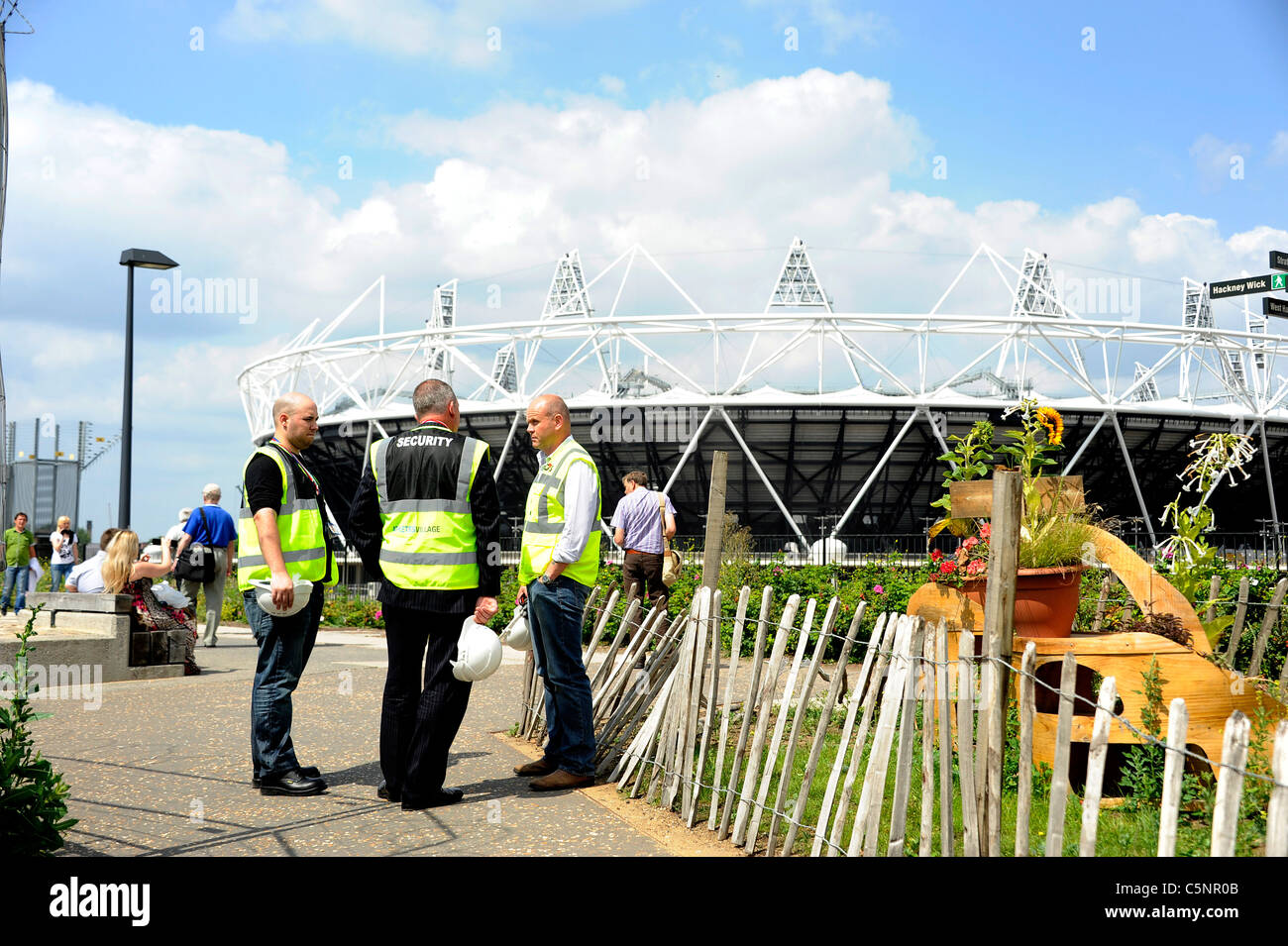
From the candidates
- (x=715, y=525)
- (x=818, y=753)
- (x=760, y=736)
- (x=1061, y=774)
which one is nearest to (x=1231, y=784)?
(x=1061, y=774)

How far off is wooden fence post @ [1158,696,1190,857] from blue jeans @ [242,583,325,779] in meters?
3.60

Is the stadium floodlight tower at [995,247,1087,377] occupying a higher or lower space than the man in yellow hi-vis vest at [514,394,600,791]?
higher

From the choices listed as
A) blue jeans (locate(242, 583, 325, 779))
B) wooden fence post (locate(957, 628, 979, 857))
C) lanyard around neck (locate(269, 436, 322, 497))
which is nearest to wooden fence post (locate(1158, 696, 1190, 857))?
wooden fence post (locate(957, 628, 979, 857))

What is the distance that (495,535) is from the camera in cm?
461

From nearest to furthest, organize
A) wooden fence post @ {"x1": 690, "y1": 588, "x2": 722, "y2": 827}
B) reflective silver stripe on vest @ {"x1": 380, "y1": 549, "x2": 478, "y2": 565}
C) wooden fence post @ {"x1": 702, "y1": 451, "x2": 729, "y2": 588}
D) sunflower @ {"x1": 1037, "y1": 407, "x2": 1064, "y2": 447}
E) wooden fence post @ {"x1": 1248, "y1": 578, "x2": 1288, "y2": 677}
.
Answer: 1. wooden fence post @ {"x1": 690, "y1": 588, "x2": 722, "y2": 827}
2. reflective silver stripe on vest @ {"x1": 380, "y1": 549, "x2": 478, "y2": 565}
3. sunflower @ {"x1": 1037, "y1": 407, "x2": 1064, "y2": 447}
4. wooden fence post @ {"x1": 702, "y1": 451, "x2": 729, "y2": 588}
5. wooden fence post @ {"x1": 1248, "y1": 578, "x2": 1288, "y2": 677}

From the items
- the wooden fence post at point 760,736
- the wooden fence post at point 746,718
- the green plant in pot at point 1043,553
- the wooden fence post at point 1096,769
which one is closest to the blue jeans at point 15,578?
the wooden fence post at point 746,718

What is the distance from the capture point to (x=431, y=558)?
4.55 metres

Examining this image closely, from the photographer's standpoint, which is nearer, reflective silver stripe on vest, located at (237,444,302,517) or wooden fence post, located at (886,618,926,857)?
wooden fence post, located at (886,618,926,857)

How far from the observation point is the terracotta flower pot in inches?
198

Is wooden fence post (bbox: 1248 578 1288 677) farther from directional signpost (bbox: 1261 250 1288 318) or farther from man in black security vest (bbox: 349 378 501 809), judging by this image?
man in black security vest (bbox: 349 378 501 809)

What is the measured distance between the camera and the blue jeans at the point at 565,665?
4.82 meters

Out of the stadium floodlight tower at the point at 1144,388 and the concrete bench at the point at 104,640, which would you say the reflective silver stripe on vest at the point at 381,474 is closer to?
the concrete bench at the point at 104,640

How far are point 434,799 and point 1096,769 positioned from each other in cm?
293

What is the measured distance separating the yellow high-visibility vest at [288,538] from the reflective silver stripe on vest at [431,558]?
0.62 meters
